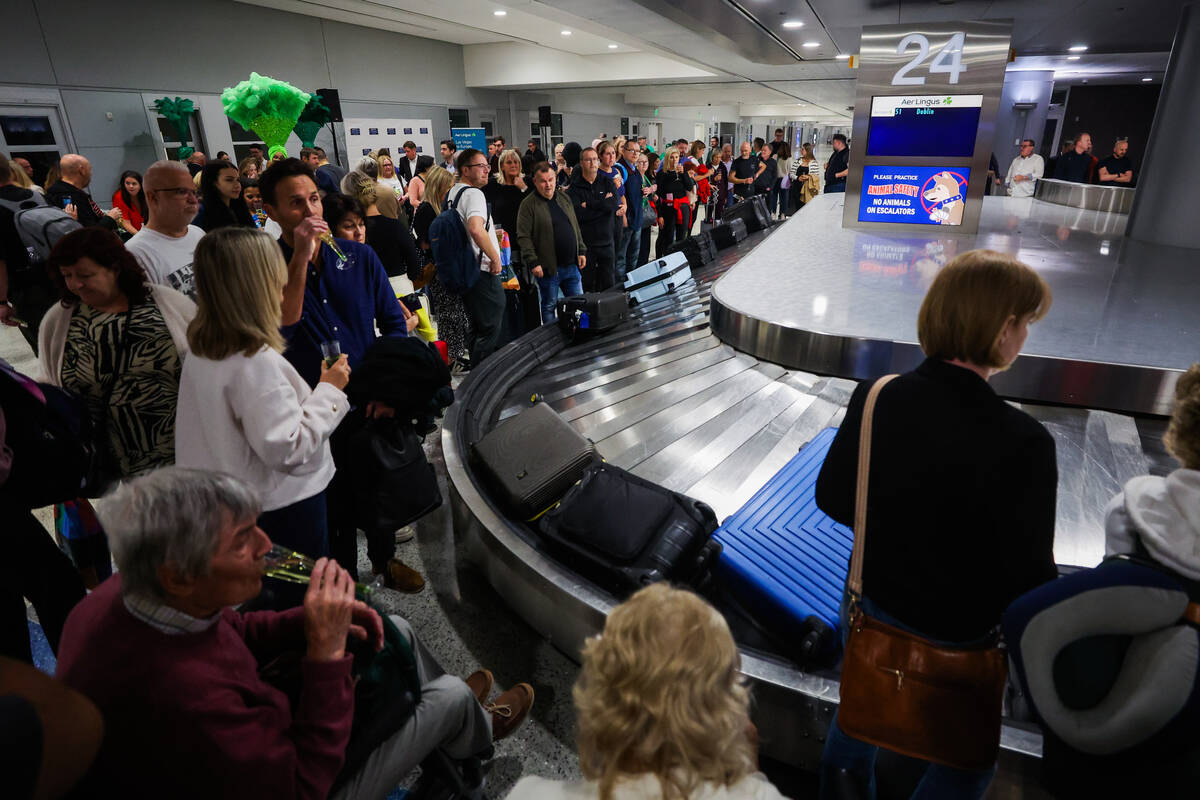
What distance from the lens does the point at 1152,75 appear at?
16859mm

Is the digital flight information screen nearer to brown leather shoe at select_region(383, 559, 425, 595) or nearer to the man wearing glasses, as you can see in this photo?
brown leather shoe at select_region(383, 559, 425, 595)

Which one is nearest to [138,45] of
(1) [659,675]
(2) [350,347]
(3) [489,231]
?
(3) [489,231]

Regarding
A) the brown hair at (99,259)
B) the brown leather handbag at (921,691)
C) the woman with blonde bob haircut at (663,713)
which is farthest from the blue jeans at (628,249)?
the woman with blonde bob haircut at (663,713)

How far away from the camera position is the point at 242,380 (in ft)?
5.42

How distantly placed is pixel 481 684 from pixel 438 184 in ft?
12.2

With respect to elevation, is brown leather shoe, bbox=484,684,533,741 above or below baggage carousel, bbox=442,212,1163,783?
below

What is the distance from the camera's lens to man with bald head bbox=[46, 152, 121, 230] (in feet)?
17.8

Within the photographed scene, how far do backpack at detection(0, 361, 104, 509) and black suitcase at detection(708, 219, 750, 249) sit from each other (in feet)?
27.4

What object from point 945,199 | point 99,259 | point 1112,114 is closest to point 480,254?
point 99,259

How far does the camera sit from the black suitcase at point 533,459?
2.62m

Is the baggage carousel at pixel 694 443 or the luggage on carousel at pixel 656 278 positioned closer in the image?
the baggage carousel at pixel 694 443

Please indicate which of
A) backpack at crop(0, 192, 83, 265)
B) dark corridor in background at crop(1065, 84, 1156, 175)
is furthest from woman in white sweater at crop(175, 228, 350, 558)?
dark corridor in background at crop(1065, 84, 1156, 175)

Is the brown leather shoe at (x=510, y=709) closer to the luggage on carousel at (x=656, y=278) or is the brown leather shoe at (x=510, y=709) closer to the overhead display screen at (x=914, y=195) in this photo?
the luggage on carousel at (x=656, y=278)

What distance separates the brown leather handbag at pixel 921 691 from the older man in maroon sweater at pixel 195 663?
1040 millimetres
